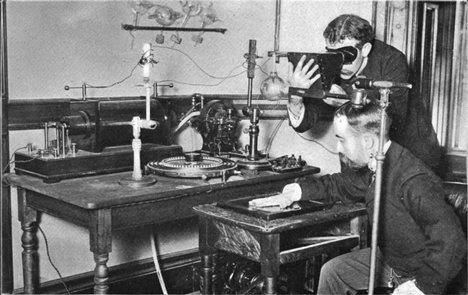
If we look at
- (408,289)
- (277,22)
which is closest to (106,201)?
(408,289)

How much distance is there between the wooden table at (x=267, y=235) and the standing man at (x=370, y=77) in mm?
728

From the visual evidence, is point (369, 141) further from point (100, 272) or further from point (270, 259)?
point (100, 272)

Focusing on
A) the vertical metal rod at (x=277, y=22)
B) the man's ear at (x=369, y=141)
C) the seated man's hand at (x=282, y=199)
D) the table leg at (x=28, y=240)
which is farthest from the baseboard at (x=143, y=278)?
the vertical metal rod at (x=277, y=22)

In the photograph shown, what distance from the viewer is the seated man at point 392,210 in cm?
277

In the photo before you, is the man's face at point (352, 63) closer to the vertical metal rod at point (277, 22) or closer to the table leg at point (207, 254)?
the table leg at point (207, 254)

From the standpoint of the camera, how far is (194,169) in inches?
147

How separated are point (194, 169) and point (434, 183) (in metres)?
1.41

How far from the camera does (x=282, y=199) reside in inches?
128

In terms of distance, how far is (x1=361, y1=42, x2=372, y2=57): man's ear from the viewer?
3930 mm

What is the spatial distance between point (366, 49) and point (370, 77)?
179 millimetres

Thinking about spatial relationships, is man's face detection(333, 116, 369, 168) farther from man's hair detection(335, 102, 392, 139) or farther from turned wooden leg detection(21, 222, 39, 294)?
turned wooden leg detection(21, 222, 39, 294)

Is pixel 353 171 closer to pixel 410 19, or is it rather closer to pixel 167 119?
pixel 167 119

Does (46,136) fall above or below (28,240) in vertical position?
A: above

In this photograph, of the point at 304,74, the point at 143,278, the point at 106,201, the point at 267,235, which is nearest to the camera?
the point at 267,235
